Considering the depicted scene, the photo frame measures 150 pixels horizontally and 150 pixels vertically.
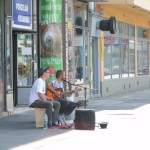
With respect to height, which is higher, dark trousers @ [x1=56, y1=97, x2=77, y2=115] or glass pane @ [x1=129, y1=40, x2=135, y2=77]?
glass pane @ [x1=129, y1=40, x2=135, y2=77]

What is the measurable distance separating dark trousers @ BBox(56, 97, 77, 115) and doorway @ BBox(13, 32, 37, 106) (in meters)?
5.02

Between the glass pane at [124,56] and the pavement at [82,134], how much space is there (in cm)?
1161

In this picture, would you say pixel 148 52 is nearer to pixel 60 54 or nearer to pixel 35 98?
pixel 60 54

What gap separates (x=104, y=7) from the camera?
25.7 m

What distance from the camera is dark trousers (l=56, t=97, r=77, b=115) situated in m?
14.3

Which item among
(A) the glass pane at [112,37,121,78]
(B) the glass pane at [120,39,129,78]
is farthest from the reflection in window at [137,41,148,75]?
(A) the glass pane at [112,37,121,78]

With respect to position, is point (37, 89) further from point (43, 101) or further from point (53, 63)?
point (53, 63)

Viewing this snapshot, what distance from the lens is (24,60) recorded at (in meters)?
19.6

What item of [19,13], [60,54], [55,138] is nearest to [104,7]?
[19,13]

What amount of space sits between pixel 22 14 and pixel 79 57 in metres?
5.68

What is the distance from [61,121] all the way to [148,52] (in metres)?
22.1

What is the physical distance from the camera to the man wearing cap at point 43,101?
13.6m

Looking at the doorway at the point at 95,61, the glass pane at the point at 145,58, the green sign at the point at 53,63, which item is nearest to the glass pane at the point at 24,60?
the green sign at the point at 53,63

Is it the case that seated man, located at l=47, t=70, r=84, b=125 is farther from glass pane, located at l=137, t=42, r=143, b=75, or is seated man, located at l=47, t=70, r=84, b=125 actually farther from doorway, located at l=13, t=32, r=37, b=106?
glass pane, located at l=137, t=42, r=143, b=75
